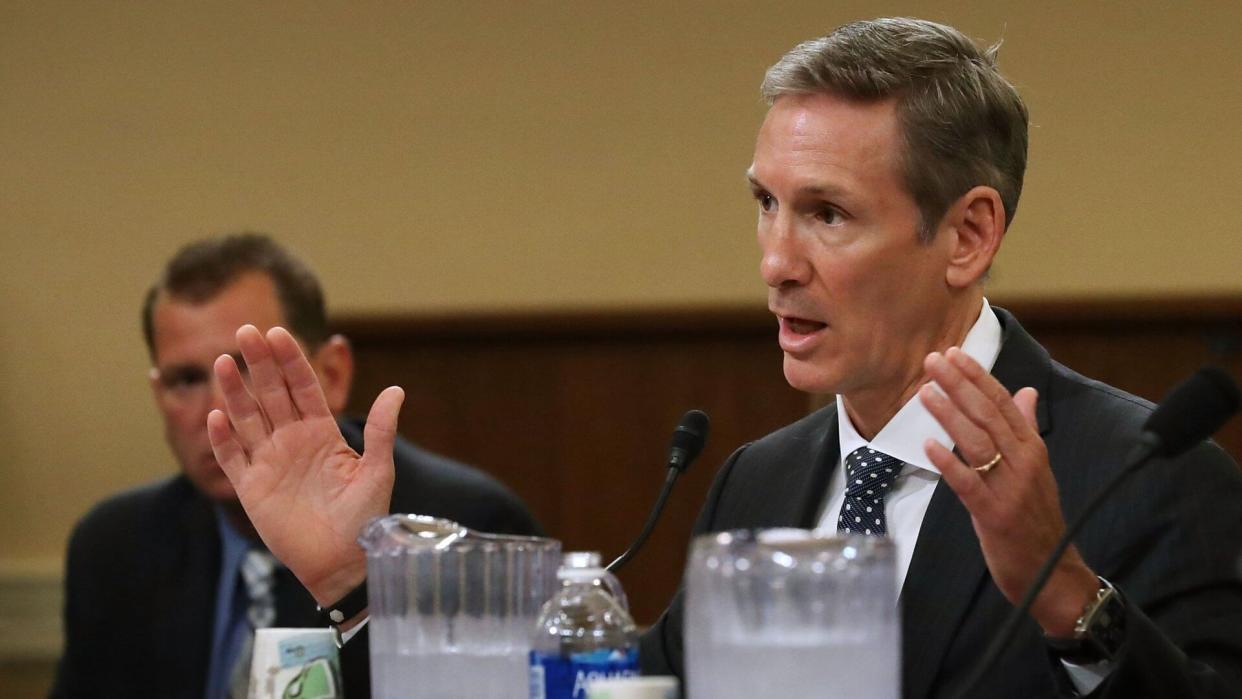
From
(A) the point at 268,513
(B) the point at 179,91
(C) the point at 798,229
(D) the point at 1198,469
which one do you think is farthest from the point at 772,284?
(B) the point at 179,91

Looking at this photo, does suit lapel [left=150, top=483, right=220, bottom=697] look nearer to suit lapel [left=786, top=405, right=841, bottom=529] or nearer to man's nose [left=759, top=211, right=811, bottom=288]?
suit lapel [left=786, top=405, right=841, bottom=529]

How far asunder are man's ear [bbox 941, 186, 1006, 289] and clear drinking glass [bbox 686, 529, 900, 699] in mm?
839

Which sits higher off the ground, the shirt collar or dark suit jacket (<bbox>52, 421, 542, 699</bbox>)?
the shirt collar

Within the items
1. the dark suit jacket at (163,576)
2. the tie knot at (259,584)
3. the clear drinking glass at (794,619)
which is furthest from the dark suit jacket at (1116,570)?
the tie knot at (259,584)

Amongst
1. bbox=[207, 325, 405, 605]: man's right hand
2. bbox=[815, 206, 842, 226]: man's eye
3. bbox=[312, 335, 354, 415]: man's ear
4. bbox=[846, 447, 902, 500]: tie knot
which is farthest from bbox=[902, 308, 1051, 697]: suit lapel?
bbox=[312, 335, 354, 415]: man's ear

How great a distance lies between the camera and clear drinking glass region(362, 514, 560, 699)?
4.80 feet

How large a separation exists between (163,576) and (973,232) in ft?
6.28

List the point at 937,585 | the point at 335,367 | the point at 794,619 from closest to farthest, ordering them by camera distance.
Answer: the point at 794,619, the point at 937,585, the point at 335,367

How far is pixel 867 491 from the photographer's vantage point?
6.61 feet

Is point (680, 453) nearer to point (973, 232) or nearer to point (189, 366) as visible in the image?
point (973, 232)

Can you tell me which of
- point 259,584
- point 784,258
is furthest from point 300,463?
point 259,584

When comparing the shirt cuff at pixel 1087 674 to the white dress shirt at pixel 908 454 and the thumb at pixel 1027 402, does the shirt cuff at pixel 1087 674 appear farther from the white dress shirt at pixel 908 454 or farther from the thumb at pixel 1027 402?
the white dress shirt at pixel 908 454

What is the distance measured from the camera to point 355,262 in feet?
16.2

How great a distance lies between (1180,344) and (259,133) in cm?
270
